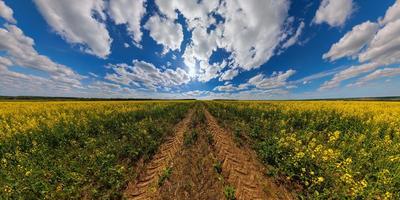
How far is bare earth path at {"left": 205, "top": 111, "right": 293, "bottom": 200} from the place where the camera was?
4.38 meters

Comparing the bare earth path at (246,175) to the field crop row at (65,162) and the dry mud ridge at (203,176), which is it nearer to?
the dry mud ridge at (203,176)

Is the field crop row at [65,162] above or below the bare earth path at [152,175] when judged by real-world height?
above

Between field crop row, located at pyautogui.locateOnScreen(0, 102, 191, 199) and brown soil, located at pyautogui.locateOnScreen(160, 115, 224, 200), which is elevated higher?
field crop row, located at pyautogui.locateOnScreen(0, 102, 191, 199)

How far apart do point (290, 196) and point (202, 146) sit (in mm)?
4383

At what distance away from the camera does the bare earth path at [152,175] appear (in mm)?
4438

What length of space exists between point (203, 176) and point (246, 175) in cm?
151

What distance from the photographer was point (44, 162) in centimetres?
528

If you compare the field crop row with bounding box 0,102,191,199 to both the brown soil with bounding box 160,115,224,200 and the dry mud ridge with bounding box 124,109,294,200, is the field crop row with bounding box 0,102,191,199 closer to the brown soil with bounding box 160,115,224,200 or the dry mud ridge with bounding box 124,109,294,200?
the dry mud ridge with bounding box 124,109,294,200

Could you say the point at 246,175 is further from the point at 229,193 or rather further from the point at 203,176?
the point at 203,176

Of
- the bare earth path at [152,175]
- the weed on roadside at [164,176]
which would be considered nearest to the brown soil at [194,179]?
the weed on roadside at [164,176]

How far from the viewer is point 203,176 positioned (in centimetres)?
525

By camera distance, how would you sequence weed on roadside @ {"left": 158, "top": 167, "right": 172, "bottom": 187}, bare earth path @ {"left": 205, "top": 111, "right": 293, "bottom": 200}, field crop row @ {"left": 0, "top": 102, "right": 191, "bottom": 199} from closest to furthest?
1. field crop row @ {"left": 0, "top": 102, "right": 191, "bottom": 199}
2. bare earth path @ {"left": 205, "top": 111, "right": 293, "bottom": 200}
3. weed on roadside @ {"left": 158, "top": 167, "right": 172, "bottom": 187}

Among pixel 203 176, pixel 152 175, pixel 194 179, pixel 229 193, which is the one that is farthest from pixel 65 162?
pixel 229 193

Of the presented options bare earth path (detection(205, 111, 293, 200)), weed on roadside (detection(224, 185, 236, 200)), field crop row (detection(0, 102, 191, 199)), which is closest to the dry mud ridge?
bare earth path (detection(205, 111, 293, 200))
